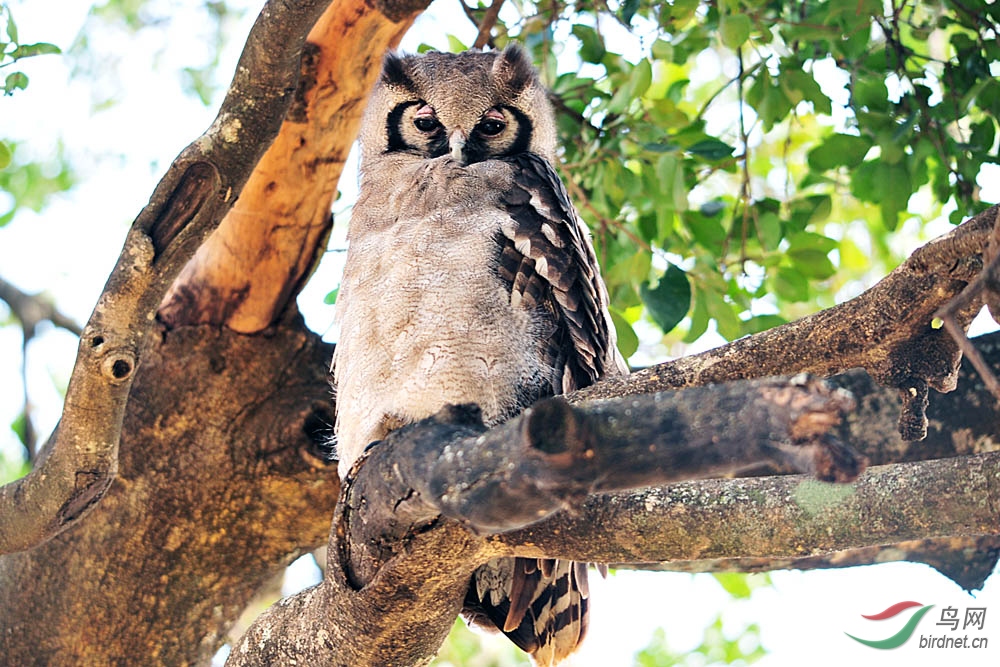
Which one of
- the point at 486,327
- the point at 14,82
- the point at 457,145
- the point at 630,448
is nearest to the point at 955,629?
the point at 486,327

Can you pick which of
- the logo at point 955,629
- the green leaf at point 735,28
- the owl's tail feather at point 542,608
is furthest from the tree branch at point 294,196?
the logo at point 955,629

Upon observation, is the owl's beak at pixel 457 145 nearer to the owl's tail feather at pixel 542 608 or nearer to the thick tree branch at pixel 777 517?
the owl's tail feather at pixel 542 608

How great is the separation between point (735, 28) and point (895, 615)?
2.75 meters

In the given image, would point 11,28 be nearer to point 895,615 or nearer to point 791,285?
point 791,285

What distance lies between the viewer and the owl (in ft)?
8.43

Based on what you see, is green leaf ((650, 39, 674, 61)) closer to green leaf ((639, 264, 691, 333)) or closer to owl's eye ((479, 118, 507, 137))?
owl's eye ((479, 118, 507, 137))

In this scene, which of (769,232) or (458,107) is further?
(769,232)

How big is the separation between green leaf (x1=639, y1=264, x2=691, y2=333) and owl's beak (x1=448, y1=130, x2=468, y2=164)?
30.3 inches

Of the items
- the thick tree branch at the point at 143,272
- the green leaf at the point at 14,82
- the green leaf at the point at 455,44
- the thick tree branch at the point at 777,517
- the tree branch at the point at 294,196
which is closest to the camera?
the thick tree branch at the point at 777,517

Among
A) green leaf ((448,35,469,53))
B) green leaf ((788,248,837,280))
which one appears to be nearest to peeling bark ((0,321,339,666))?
green leaf ((448,35,469,53))

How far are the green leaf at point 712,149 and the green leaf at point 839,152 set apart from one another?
1.07ft

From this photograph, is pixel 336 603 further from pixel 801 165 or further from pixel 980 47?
pixel 801 165

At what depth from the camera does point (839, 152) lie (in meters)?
3.40

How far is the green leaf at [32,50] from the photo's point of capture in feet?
9.16
